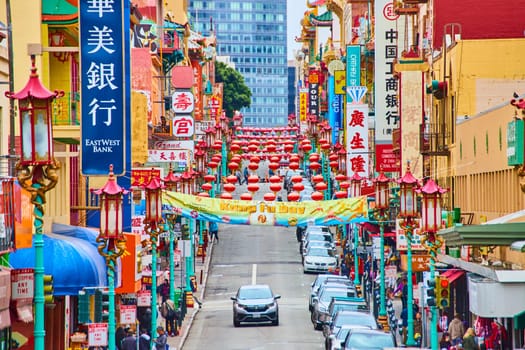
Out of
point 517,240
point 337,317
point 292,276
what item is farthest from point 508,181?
point 292,276

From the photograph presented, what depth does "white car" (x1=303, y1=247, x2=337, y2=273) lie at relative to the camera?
261ft

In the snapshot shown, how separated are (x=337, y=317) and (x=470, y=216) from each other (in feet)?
20.7

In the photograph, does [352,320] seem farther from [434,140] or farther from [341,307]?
[434,140]

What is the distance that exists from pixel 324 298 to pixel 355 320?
31.6 ft

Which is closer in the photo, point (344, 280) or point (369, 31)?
point (344, 280)

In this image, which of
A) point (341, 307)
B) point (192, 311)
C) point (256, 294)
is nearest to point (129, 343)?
point (341, 307)

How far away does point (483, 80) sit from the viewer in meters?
52.8

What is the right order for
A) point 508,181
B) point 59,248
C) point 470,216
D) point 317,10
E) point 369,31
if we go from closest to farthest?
1. point 59,248
2. point 508,181
3. point 470,216
4. point 369,31
5. point 317,10

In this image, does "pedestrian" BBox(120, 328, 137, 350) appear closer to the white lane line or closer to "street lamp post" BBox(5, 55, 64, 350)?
"street lamp post" BBox(5, 55, 64, 350)

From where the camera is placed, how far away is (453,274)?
160ft

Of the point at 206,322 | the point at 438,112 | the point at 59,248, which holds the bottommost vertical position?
the point at 206,322

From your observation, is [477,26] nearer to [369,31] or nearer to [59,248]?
[59,248]

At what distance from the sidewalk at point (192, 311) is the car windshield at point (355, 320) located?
5671 millimetres

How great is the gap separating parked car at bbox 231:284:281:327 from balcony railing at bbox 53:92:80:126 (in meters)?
16.9
